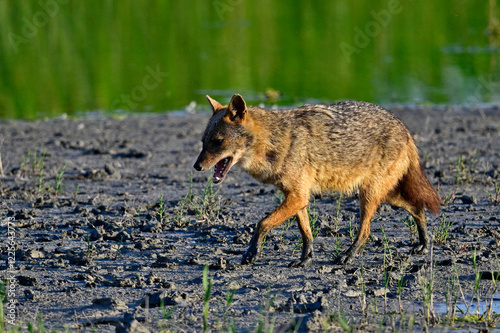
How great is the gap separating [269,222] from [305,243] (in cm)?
40

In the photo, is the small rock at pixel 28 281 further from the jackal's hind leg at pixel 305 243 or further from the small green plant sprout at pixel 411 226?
the small green plant sprout at pixel 411 226

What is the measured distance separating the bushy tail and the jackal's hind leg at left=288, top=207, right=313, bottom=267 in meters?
0.99

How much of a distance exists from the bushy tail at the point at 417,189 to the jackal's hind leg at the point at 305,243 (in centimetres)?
99

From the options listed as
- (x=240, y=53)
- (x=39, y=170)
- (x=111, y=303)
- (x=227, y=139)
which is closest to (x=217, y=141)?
(x=227, y=139)

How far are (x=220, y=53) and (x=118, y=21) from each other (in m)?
7.07

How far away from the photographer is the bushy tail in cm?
718

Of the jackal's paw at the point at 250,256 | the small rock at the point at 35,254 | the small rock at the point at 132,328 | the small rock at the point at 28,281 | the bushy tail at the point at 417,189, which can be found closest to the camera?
the small rock at the point at 132,328

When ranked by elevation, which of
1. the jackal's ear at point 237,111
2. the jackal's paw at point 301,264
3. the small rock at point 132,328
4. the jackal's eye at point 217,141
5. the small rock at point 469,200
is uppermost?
the jackal's ear at point 237,111

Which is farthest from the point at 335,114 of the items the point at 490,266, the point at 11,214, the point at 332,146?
the point at 11,214

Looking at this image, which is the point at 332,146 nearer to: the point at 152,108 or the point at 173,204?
the point at 173,204

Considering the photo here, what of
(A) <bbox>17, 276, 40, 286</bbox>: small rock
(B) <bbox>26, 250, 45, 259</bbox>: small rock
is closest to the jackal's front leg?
(A) <bbox>17, 276, 40, 286</bbox>: small rock

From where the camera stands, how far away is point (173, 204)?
8875 mm

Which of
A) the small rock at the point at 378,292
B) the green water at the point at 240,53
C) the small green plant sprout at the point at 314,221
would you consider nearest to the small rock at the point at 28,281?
the small green plant sprout at the point at 314,221

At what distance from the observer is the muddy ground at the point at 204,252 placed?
5.48m
